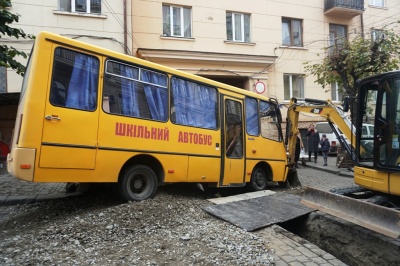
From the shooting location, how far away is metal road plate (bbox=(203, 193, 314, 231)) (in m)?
5.35

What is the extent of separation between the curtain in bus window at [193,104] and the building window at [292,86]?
1069 centimetres

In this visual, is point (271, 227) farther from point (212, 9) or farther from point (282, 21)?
point (282, 21)

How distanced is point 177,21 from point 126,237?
12307 millimetres

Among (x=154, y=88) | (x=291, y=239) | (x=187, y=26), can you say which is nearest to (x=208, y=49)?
(x=187, y=26)

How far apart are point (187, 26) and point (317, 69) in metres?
5.90

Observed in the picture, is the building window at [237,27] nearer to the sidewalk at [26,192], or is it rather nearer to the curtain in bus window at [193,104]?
the curtain in bus window at [193,104]

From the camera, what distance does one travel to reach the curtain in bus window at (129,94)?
5768 millimetres

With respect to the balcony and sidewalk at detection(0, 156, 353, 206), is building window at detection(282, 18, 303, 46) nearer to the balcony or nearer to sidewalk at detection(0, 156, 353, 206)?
the balcony

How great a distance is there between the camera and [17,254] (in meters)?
4.04

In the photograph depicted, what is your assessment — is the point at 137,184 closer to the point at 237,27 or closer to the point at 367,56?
the point at 367,56

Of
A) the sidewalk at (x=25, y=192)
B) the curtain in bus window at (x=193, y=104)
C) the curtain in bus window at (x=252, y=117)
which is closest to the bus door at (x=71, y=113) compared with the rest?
the curtain in bus window at (x=193, y=104)

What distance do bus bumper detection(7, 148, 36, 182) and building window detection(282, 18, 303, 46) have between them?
49.3 ft

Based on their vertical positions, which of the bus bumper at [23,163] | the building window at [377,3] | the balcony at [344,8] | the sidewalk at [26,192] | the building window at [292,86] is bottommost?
the sidewalk at [26,192]

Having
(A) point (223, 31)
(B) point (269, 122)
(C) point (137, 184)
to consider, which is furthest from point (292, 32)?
(C) point (137, 184)
